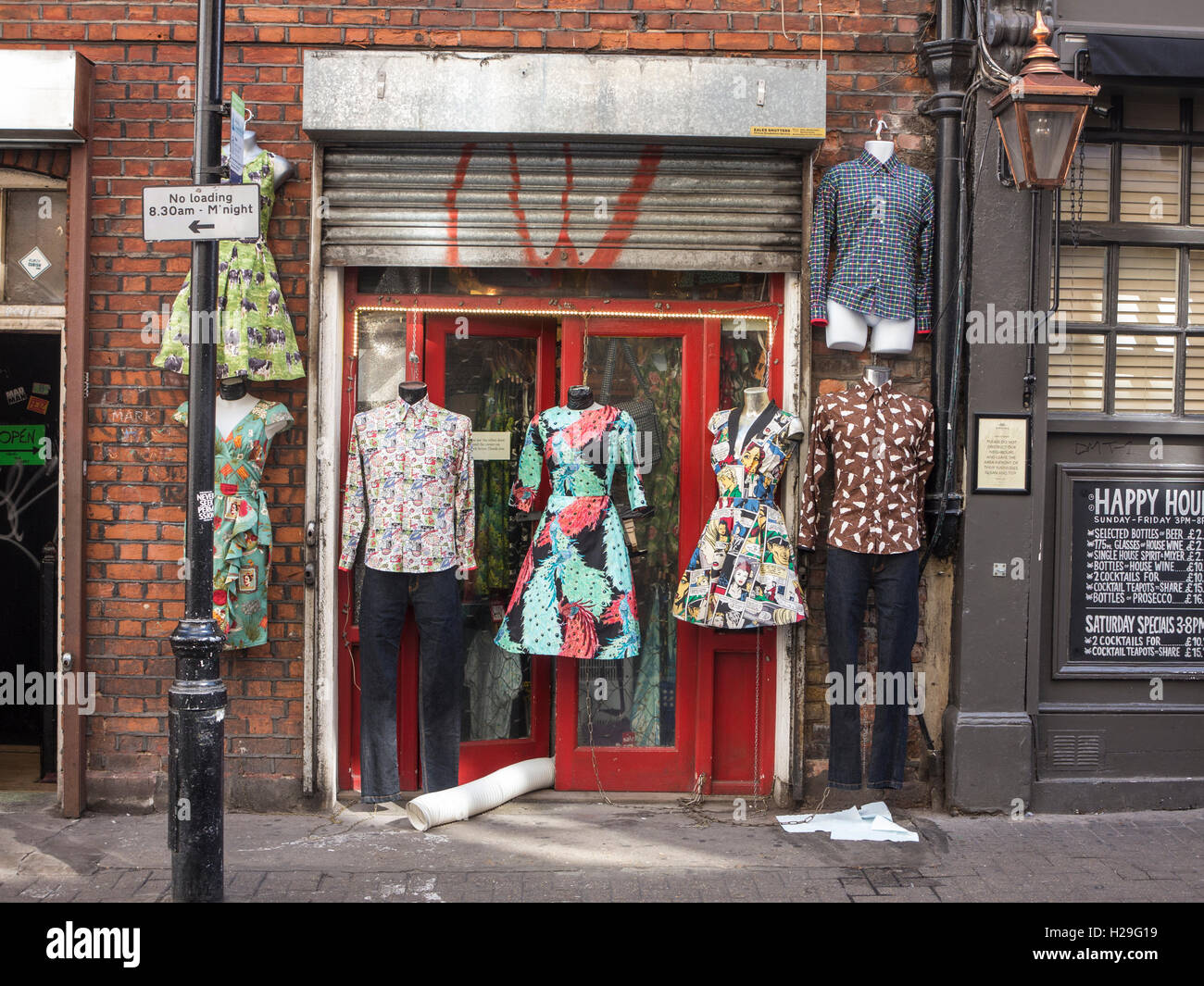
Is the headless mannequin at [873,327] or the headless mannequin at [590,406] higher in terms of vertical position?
the headless mannequin at [873,327]

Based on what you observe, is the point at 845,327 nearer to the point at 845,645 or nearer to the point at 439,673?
the point at 845,645

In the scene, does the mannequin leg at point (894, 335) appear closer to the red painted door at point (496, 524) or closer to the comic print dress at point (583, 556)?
the comic print dress at point (583, 556)

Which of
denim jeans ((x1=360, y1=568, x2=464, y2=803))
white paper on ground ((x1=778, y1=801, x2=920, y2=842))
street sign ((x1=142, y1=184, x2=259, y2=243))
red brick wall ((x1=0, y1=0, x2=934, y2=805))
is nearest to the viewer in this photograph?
street sign ((x1=142, y1=184, x2=259, y2=243))

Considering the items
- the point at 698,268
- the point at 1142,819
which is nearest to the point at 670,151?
the point at 698,268

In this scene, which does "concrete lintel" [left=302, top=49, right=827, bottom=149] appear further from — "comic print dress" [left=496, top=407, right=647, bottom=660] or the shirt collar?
"comic print dress" [left=496, top=407, right=647, bottom=660]

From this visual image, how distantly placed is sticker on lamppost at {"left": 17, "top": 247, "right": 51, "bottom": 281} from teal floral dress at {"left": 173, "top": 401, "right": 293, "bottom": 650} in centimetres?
113

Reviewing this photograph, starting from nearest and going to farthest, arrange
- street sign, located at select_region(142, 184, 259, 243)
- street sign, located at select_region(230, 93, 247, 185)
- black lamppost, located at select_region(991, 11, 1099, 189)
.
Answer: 1. street sign, located at select_region(142, 184, 259, 243)
2. street sign, located at select_region(230, 93, 247, 185)
3. black lamppost, located at select_region(991, 11, 1099, 189)

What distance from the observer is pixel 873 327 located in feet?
20.1

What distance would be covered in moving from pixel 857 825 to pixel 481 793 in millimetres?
1899

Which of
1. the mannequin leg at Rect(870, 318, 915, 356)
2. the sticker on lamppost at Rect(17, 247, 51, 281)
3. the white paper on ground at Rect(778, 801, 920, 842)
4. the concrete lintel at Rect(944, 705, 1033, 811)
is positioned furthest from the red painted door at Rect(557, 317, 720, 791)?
the sticker on lamppost at Rect(17, 247, 51, 281)

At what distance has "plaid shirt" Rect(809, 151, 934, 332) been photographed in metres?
6.00

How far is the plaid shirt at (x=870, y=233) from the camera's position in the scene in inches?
236

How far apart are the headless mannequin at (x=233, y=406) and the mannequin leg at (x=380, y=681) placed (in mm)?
975

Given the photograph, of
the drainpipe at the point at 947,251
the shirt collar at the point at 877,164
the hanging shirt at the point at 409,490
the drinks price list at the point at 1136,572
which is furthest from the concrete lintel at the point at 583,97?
the drinks price list at the point at 1136,572
